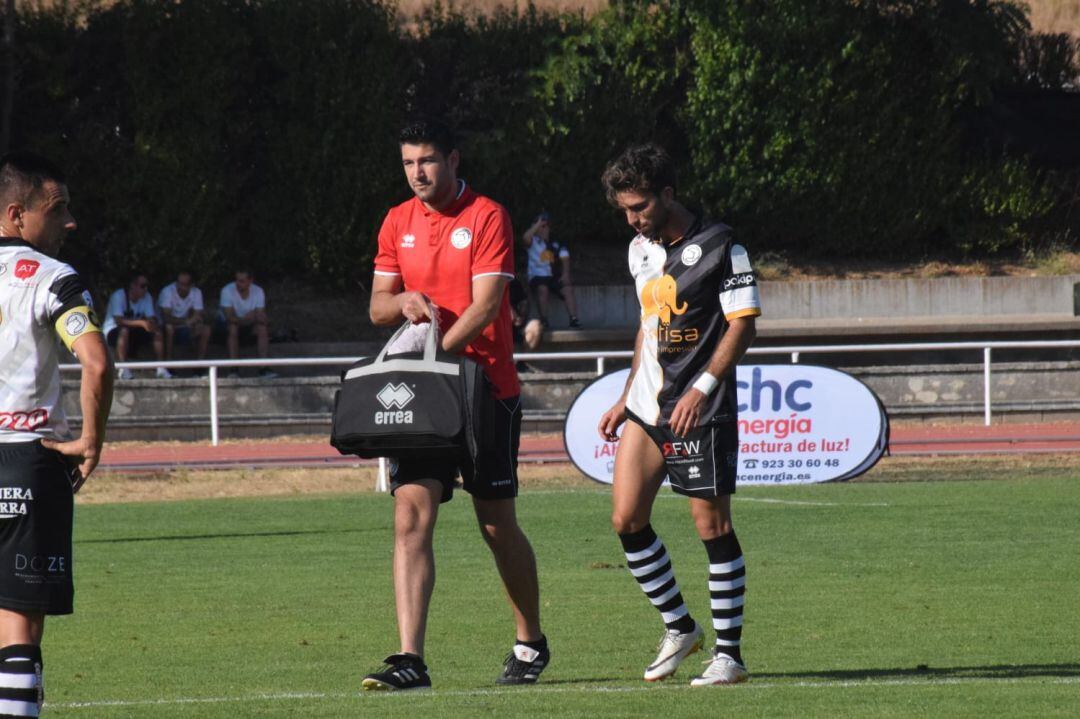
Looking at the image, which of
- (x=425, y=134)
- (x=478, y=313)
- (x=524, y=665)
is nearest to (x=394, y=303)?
(x=478, y=313)

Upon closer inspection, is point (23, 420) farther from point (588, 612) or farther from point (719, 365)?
point (588, 612)

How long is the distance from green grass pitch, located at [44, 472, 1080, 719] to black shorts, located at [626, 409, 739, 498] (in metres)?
0.80

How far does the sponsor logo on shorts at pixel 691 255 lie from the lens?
253 inches

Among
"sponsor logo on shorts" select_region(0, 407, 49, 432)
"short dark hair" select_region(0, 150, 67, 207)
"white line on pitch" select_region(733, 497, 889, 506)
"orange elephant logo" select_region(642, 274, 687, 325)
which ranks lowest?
"white line on pitch" select_region(733, 497, 889, 506)

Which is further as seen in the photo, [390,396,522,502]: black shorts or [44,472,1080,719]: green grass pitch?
[390,396,522,502]: black shorts

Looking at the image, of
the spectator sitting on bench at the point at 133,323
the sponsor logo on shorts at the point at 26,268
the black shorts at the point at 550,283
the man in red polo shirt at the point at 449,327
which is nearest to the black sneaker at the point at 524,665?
the man in red polo shirt at the point at 449,327

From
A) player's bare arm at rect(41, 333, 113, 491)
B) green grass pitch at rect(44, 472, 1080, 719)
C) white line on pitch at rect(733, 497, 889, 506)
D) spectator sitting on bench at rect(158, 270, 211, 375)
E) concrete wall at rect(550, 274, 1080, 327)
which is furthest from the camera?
concrete wall at rect(550, 274, 1080, 327)

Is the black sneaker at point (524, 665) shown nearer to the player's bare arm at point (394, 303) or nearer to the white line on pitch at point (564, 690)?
the white line on pitch at point (564, 690)

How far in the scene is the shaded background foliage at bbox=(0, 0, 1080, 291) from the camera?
2694cm

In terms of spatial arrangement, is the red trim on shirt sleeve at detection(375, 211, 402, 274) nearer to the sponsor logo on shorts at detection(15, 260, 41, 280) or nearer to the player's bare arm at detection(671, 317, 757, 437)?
the player's bare arm at detection(671, 317, 757, 437)

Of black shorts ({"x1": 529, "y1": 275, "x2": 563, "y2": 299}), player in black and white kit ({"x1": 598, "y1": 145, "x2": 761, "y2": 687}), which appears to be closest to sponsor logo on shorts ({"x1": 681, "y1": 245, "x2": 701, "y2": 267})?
player in black and white kit ({"x1": 598, "y1": 145, "x2": 761, "y2": 687})

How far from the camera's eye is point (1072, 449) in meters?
18.3

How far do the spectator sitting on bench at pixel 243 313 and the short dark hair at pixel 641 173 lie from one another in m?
18.2

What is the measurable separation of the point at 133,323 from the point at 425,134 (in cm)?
1784
